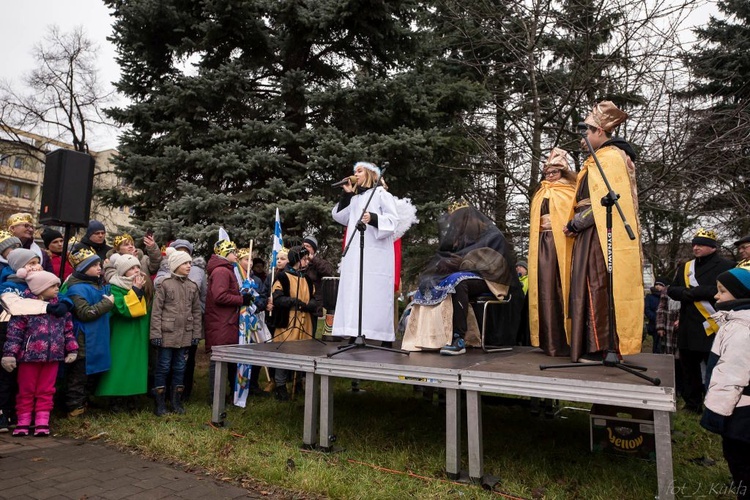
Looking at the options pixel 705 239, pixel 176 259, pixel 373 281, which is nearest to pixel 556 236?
pixel 373 281

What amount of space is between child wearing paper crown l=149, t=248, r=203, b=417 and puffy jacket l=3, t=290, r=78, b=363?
91 centimetres

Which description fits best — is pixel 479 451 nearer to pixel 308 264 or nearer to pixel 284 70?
pixel 308 264

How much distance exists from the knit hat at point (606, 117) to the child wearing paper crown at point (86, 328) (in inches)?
210

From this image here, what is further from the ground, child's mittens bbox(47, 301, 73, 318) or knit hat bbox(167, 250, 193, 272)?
knit hat bbox(167, 250, 193, 272)

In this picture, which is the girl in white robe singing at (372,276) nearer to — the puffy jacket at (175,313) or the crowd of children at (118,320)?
the crowd of children at (118,320)

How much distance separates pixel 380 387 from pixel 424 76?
6130 millimetres

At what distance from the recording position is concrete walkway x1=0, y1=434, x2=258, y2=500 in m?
3.83

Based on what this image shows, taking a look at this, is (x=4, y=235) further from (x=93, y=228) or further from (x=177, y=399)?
(x=177, y=399)

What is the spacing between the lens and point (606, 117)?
16.1 ft

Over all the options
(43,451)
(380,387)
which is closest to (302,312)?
(380,387)

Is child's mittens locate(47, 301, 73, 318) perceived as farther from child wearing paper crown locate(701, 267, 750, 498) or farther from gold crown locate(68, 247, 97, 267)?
child wearing paper crown locate(701, 267, 750, 498)

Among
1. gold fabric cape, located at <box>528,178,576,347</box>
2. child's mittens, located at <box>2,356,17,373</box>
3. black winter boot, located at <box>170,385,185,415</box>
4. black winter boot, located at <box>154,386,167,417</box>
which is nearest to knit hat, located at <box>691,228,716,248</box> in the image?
gold fabric cape, located at <box>528,178,576,347</box>

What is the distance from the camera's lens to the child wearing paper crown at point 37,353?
5.15 metres

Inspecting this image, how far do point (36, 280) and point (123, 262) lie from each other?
2.99 feet
